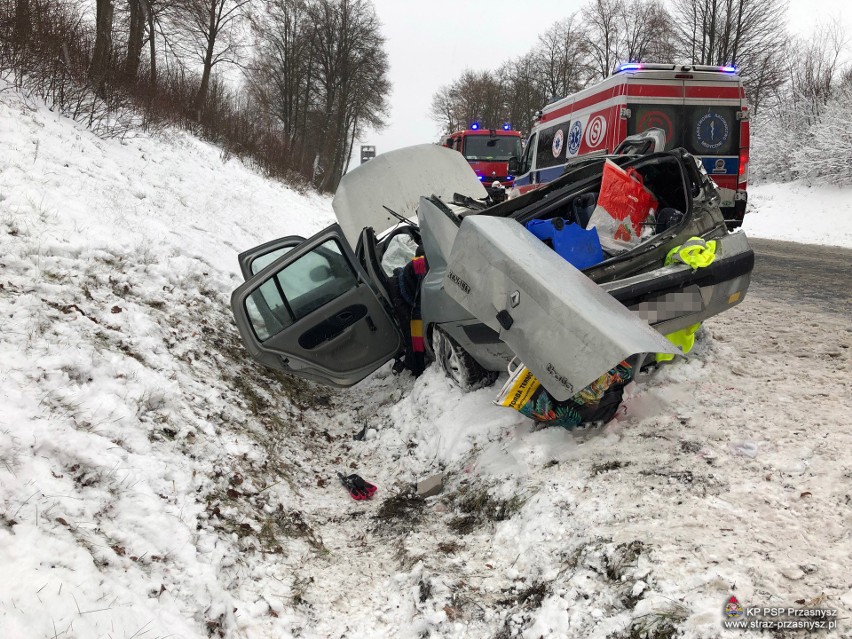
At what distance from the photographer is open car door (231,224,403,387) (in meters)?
4.83

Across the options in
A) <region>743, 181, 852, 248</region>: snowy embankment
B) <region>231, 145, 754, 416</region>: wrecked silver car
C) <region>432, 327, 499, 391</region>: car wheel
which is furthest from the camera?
<region>743, 181, 852, 248</region>: snowy embankment

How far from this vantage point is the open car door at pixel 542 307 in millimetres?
2723

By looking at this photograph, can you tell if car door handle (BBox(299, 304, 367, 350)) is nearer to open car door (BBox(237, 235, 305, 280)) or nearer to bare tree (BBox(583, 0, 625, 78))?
open car door (BBox(237, 235, 305, 280))

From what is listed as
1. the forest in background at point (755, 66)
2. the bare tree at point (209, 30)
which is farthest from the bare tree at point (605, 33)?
the bare tree at point (209, 30)

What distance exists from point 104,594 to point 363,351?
9.93 ft

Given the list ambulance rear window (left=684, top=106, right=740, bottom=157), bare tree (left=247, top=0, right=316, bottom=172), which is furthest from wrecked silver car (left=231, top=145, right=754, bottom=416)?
bare tree (left=247, top=0, right=316, bottom=172)

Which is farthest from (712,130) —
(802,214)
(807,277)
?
(802,214)

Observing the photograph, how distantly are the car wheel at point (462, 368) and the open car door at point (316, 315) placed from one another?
2.58 feet

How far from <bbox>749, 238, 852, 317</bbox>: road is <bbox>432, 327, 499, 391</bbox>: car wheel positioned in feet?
13.4

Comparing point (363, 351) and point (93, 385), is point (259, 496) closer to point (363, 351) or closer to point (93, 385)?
point (93, 385)

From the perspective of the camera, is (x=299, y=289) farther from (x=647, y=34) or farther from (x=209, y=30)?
(x=647, y=34)

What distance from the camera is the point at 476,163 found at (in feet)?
59.3

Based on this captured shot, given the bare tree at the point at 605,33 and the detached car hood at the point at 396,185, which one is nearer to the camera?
the detached car hood at the point at 396,185

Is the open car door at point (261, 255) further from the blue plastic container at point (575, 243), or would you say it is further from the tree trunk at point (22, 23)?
the tree trunk at point (22, 23)
